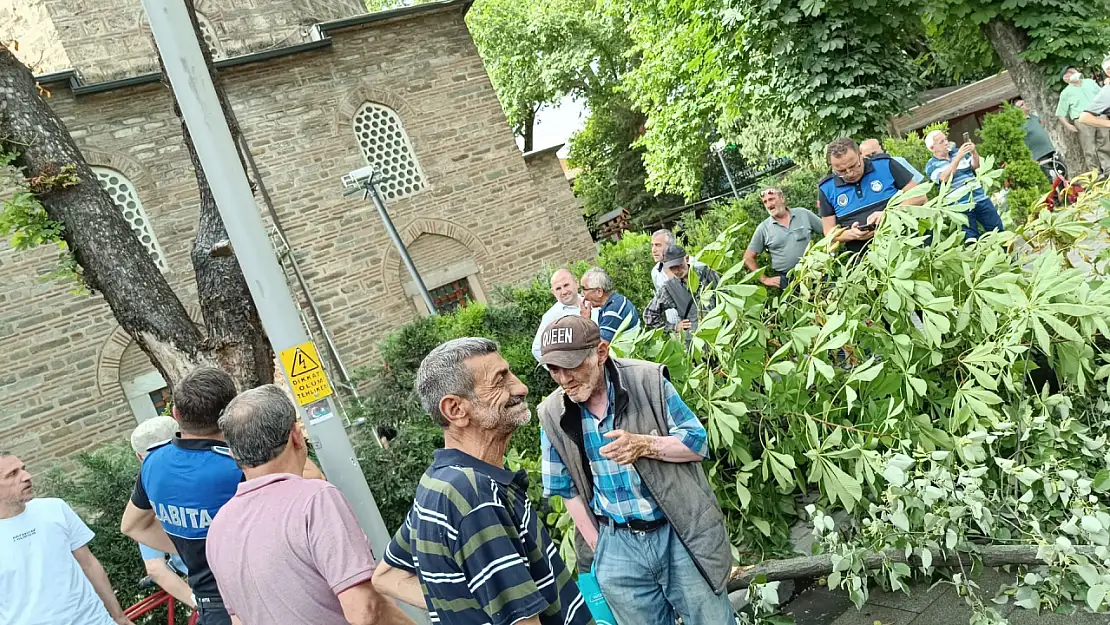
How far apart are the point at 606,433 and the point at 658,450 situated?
0.21 m

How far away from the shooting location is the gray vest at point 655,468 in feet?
11.0

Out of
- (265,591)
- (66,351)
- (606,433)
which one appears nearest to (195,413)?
(265,591)

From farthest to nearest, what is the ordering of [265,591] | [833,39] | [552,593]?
[833,39] → [265,591] → [552,593]

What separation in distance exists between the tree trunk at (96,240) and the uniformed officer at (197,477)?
3798 mm

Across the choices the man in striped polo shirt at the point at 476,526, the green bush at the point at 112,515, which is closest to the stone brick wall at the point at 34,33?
the green bush at the point at 112,515

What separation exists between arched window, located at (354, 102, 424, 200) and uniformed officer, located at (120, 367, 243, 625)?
49.6 ft

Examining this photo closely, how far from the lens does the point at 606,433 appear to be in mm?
3246

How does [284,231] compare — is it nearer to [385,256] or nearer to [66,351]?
[385,256]

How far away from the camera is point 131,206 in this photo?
16.3 metres

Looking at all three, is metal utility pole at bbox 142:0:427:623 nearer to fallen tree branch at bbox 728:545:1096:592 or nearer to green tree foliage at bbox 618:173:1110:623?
green tree foliage at bbox 618:173:1110:623

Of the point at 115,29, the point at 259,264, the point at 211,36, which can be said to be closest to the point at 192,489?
the point at 259,264

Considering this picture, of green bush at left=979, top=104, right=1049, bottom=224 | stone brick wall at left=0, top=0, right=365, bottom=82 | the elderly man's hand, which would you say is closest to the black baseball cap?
the elderly man's hand

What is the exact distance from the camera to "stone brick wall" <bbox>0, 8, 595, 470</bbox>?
48.4 ft

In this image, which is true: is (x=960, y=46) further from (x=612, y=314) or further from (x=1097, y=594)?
(x=1097, y=594)
